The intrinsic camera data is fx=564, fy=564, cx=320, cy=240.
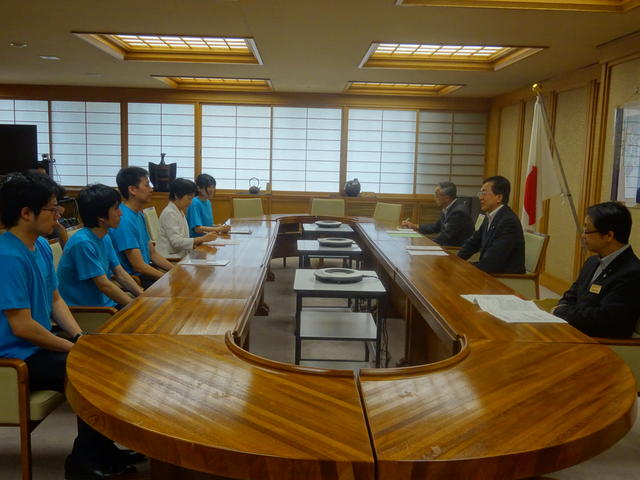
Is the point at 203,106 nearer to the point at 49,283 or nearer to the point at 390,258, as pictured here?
the point at 390,258

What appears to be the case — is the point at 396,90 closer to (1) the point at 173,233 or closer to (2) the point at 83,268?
(1) the point at 173,233

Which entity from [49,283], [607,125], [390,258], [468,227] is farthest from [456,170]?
[49,283]

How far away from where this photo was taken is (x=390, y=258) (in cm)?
351

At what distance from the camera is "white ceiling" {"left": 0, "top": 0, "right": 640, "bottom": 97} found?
11.7 feet

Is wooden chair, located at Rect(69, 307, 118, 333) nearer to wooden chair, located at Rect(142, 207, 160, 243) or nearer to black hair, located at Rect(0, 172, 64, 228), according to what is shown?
black hair, located at Rect(0, 172, 64, 228)

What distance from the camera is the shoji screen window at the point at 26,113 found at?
7809mm

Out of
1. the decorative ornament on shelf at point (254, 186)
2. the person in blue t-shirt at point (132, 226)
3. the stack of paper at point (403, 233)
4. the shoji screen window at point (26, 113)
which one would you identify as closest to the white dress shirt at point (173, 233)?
the person in blue t-shirt at point (132, 226)

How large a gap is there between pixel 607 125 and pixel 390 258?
2.23m

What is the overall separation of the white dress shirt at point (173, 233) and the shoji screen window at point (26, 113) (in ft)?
15.6

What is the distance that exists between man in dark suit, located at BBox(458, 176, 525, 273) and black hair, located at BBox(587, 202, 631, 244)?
4.60 feet

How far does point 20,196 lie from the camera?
1.92 metres

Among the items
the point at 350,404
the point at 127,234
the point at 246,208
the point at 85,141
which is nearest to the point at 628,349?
the point at 350,404

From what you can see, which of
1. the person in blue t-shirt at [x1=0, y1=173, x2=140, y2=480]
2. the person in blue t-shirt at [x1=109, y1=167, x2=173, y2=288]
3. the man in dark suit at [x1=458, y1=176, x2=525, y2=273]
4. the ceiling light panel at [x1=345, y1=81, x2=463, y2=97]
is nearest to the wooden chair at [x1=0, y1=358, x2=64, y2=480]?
the person in blue t-shirt at [x1=0, y1=173, x2=140, y2=480]

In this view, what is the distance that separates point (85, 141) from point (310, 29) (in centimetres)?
502
